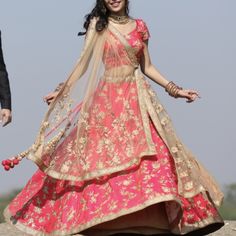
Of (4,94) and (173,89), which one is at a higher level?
(4,94)

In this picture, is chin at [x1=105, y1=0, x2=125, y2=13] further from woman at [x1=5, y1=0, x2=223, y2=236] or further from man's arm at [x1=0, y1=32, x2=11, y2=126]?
man's arm at [x1=0, y1=32, x2=11, y2=126]

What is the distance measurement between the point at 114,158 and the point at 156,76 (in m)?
0.90

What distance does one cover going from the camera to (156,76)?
809cm

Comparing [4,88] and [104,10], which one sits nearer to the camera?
[4,88]

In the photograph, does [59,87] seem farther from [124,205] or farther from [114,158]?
[124,205]

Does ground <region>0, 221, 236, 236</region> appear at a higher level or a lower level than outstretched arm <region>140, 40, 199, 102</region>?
lower

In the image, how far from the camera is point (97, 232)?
7.52 m

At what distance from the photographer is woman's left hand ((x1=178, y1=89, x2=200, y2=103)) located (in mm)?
7973

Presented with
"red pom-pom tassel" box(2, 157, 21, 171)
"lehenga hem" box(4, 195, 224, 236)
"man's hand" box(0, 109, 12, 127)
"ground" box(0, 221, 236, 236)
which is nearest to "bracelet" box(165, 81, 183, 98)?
"lehenga hem" box(4, 195, 224, 236)

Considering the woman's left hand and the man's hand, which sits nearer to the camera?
the man's hand

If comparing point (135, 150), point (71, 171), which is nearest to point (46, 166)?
point (71, 171)

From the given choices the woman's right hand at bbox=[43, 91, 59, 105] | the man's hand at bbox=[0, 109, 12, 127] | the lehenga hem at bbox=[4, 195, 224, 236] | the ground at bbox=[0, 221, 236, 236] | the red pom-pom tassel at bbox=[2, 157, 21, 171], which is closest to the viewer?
the man's hand at bbox=[0, 109, 12, 127]

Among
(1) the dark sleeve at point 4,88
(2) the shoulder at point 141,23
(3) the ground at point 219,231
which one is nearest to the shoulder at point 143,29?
(2) the shoulder at point 141,23

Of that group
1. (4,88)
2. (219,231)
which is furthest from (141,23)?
(219,231)
